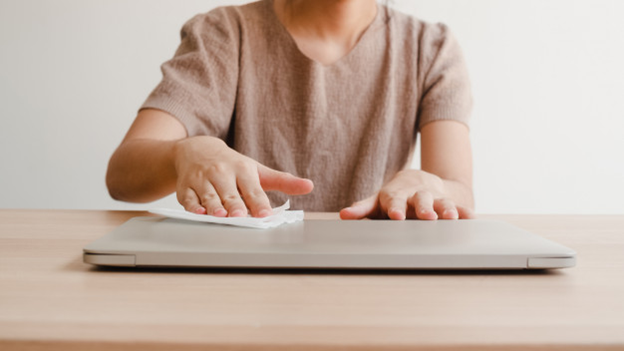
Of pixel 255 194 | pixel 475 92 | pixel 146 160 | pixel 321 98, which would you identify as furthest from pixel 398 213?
pixel 475 92

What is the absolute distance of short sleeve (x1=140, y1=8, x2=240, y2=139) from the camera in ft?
3.36

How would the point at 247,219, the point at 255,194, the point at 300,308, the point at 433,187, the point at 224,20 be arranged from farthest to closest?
the point at 224,20, the point at 433,187, the point at 255,194, the point at 247,219, the point at 300,308

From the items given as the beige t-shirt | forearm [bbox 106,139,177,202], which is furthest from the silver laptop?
the beige t-shirt

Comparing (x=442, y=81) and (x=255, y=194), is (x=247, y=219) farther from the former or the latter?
(x=442, y=81)

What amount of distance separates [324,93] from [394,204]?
56 cm

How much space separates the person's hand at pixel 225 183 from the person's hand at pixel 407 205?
0.10 m

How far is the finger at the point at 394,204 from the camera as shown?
63cm

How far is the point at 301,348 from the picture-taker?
255mm

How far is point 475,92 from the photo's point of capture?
233 centimetres

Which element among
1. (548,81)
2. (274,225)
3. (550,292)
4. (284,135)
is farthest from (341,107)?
(548,81)

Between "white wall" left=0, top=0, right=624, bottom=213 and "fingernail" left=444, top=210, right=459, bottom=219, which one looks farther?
"white wall" left=0, top=0, right=624, bottom=213

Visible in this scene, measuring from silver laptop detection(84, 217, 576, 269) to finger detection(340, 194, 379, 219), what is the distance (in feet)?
0.64

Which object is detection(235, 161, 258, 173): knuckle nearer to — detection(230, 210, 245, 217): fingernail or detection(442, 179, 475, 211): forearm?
detection(230, 210, 245, 217): fingernail

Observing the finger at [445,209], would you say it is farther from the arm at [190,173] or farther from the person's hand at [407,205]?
the arm at [190,173]
